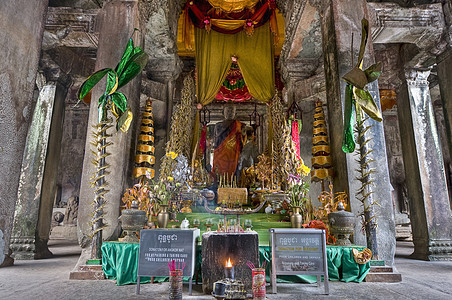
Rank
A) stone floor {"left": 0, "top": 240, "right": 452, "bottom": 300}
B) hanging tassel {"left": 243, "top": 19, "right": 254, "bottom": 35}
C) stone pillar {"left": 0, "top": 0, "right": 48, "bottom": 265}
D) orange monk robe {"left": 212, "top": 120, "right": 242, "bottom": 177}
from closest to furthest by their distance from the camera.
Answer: stone floor {"left": 0, "top": 240, "right": 452, "bottom": 300} → stone pillar {"left": 0, "top": 0, "right": 48, "bottom": 265} → hanging tassel {"left": 243, "top": 19, "right": 254, "bottom": 35} → orange monk robe {"left": 212, "top": 120, "right": 242, "bottom": 177}

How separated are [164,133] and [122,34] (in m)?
3.83

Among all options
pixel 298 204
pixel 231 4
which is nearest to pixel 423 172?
pixel 298 204

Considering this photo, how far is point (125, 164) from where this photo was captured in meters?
4.98

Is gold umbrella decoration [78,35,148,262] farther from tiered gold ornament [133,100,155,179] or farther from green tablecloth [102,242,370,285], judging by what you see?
tiered gold ornament [133,100,155,179]

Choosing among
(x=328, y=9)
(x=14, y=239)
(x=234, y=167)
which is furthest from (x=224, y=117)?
(x=14, y=239)

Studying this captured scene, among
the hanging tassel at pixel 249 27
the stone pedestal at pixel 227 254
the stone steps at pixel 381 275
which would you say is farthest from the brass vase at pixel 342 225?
the hanging tassel at pixel 249 27

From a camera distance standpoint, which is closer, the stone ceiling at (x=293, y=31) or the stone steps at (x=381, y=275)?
the stone steps at (x=381, y=275)

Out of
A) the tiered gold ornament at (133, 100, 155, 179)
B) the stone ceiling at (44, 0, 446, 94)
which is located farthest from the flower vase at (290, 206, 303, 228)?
the stone ceiling at (44, 0, 446, 94)

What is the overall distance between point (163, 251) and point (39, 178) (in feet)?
16.8

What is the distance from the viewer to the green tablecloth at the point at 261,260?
12.2 ft

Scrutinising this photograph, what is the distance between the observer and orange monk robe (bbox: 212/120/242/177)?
38.0ft

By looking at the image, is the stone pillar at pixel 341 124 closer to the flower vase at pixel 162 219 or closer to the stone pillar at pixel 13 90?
the flower vase at pixel 162 219

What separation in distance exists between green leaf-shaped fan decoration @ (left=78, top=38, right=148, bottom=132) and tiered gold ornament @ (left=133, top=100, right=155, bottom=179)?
5.76 ft

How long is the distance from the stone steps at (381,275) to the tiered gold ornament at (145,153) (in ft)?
13.7
